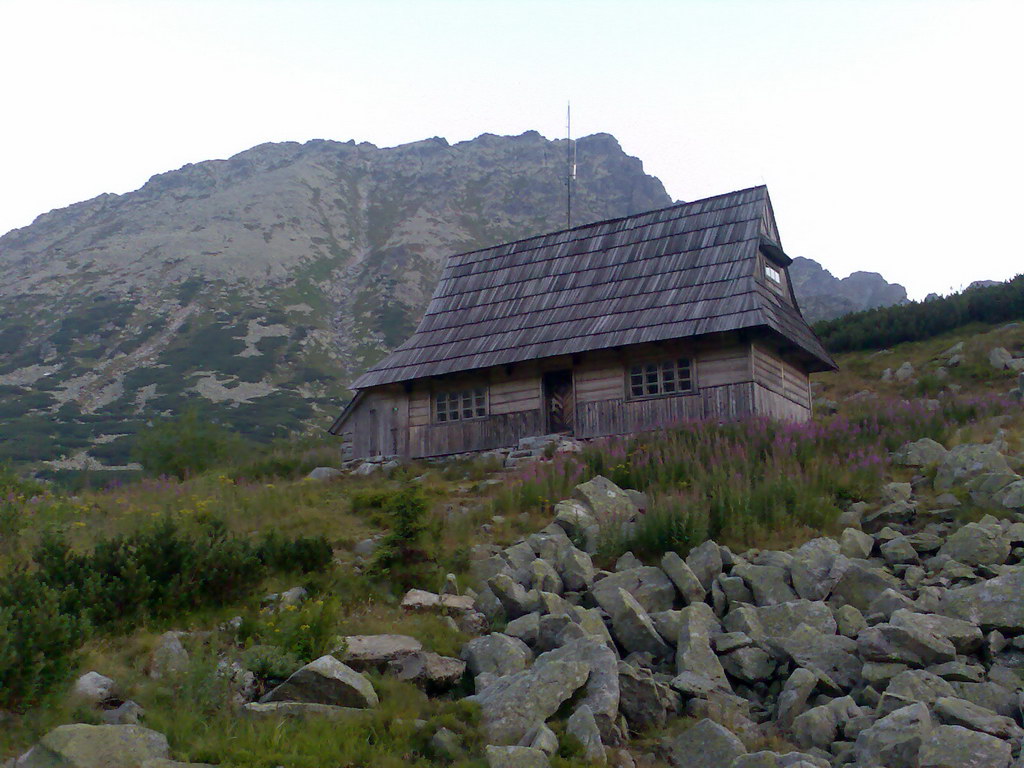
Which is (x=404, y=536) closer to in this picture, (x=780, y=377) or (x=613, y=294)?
(x=613, y=294)

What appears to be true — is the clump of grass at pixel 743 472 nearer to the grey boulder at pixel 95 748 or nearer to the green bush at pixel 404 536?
Result: the green bush at pixel 404 536

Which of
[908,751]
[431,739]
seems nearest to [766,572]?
[908,751]

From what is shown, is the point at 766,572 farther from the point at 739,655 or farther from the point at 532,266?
the point at 532,266

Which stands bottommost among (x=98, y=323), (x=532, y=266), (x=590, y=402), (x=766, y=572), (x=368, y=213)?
(x=766, y=572)

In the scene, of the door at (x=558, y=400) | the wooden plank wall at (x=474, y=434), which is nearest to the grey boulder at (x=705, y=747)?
the wooden plank wall at (x=474, y=434)

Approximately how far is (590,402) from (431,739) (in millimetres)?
14180

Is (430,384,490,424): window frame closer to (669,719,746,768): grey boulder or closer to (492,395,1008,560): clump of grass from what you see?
(492,395,1008,560): clump of grass

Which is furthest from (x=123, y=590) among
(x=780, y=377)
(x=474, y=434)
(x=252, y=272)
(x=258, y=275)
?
(x=252, y=272)

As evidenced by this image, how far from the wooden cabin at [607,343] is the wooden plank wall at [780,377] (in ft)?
0.21

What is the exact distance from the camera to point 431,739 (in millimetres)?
6031

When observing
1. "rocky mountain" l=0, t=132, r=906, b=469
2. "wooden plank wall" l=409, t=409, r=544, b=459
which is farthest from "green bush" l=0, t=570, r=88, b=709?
"rocky mountain" l=0, t=132, r=906, b=469

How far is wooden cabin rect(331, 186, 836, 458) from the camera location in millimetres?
18891

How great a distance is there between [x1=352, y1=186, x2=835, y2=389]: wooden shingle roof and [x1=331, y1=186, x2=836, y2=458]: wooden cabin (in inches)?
1.7

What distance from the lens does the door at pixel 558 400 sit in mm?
21219
